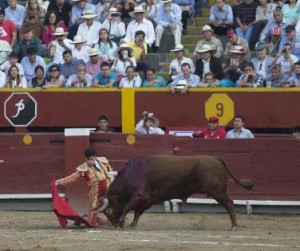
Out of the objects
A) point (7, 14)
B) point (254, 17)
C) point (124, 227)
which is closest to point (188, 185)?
point (124, 227)

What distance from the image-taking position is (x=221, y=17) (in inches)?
783

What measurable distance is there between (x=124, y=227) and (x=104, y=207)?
0.35 metres

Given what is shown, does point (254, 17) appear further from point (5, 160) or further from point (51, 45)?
point (5, 160)

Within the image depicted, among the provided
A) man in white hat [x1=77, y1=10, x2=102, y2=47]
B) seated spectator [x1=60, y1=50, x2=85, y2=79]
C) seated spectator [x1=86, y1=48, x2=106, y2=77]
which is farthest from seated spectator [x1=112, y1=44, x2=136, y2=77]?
man in white hat [x1=77, y1=10, x2=102, y2=47]

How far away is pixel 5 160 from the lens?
18.2 m

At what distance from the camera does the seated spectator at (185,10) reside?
66.8 ft

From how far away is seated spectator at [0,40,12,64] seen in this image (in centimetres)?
1981

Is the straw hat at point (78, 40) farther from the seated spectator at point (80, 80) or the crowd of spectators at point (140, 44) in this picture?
the seated spectator at point (80, 80)

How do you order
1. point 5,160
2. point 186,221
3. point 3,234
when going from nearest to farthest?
point 3,234
point 186,221
point 5,160

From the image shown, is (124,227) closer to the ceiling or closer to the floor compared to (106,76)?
closer to the floor

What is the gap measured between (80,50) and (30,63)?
0.73 meters

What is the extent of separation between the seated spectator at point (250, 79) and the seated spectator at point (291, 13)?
1.15 meters

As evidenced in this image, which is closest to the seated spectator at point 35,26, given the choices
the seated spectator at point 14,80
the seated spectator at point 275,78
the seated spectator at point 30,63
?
the seated spectator at point 30,63

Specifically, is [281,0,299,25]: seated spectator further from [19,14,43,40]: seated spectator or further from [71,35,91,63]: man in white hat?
[19,14,43,40]: seated spectator
